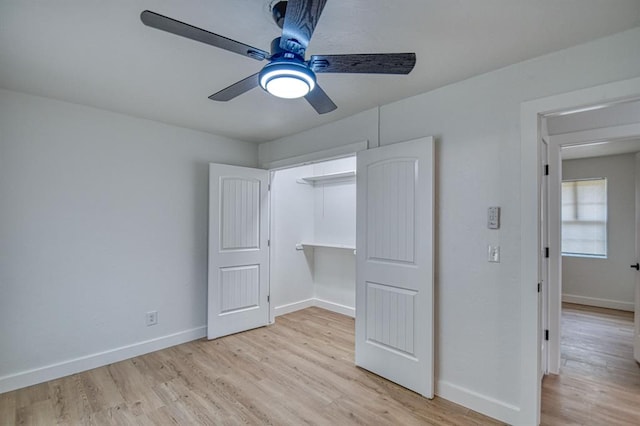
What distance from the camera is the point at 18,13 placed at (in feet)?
5.24

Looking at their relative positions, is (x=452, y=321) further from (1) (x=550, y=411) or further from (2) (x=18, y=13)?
(2) (x=18, y=13)

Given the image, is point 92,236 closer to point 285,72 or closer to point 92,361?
point 92,361

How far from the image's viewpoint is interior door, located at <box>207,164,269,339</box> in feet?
11.9

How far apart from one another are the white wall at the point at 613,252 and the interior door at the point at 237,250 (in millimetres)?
5238

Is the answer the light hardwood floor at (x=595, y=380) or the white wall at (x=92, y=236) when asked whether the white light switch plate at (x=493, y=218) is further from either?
the white wall at (x=92, y=236)

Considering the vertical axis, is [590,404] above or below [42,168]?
below

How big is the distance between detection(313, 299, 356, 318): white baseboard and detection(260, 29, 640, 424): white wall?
2.05 metres

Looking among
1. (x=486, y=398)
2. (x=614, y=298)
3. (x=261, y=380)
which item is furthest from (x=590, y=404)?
(x=614, y=298)

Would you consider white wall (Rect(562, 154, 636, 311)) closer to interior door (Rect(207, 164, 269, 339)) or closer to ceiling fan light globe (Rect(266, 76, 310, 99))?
interior door (Rect(207, 164, 269, 339))

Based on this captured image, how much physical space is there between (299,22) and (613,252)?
20.4 feet

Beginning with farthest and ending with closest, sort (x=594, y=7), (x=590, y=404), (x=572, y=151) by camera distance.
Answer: (x=572, y=151), (x=590, y=404), (x=594, y=7)

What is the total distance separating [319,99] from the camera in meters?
1.81

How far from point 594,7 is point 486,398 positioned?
7.94 ft

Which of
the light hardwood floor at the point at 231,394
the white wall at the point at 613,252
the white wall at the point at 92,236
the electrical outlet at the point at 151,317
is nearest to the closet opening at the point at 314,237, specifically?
the white wall at the point at 92,236
